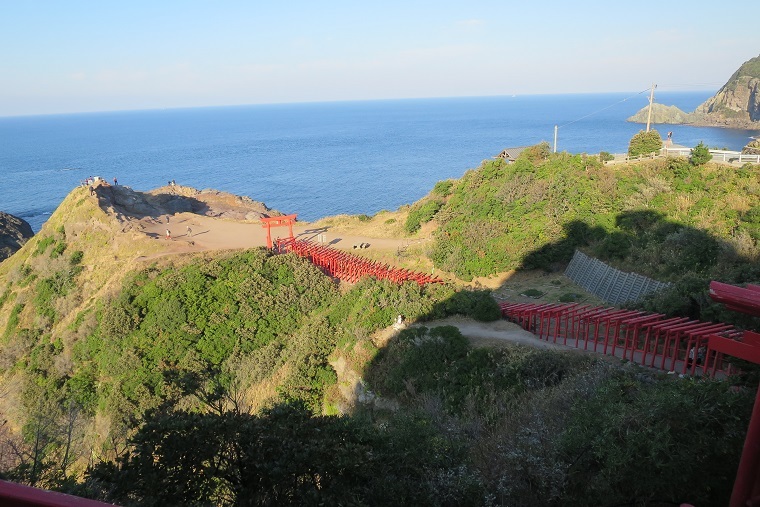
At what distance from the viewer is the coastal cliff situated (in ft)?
410

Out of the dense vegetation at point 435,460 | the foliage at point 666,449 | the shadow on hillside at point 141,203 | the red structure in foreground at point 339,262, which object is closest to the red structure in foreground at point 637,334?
the foliage at point 666,449

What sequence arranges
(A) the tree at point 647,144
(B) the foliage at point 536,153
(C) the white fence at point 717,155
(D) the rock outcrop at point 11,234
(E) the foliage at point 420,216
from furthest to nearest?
(D) the rock outcrop at point 11,234 < (B) the foliage at point 536,153 < (E) the foliage at point 420,216 < (A) the tree at point 647,144 < (C) the white fence at point 717,155

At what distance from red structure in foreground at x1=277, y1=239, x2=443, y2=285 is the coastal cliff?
12909cm

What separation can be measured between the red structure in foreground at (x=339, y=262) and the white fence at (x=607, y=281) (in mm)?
A: 6356

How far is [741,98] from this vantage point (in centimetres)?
13025

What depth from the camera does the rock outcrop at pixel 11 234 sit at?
4697cm

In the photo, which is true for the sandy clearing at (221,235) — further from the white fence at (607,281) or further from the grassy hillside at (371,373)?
the white fence at (607,281)

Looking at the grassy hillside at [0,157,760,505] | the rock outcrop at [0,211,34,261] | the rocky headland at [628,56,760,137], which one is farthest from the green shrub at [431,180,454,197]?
the rocky headland at [628,56,760,137]

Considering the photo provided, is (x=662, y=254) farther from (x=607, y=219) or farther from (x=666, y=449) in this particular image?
(x=666, y=449)

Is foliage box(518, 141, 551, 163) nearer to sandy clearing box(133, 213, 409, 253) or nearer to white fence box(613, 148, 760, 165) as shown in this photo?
white fence box(613, 148, 760, 165)

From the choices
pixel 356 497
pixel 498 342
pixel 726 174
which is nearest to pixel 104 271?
pixel 498 342

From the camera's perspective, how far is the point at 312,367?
1717 cm

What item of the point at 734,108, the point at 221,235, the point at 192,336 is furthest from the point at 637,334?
the point at 734,108

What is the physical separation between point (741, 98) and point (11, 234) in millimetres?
156044
